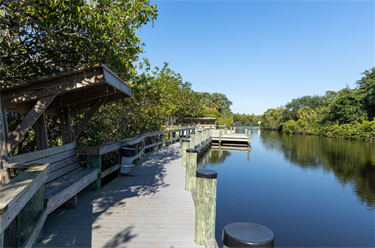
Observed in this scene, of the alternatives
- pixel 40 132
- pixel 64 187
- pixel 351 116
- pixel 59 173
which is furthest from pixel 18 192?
pixel 351 116

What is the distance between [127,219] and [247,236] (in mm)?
2940

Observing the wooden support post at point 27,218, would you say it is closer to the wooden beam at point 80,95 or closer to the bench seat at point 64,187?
the bench seat at point 64,187

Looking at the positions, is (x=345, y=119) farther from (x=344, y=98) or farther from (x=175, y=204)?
(x=175, y=204)

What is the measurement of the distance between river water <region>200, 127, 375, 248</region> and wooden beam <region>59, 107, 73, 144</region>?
446 cm

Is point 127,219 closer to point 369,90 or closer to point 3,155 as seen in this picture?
point 3,155

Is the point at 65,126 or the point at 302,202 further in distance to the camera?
the point at 302,202

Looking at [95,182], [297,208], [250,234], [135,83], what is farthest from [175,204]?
[135,83]

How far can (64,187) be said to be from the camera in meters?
3.76

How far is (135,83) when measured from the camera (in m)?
10.4

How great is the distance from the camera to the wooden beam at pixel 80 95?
A: 532 centimetres

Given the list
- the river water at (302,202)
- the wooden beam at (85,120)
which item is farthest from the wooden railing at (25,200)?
the river water at (302,202)

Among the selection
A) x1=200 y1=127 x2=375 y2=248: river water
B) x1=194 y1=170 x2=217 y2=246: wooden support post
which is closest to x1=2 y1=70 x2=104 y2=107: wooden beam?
x1=194 y1=170 x2=217 y2=246: wooden support post

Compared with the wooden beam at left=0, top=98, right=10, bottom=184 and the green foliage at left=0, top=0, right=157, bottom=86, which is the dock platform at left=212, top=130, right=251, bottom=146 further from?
the wooden beam at left=0, top=98, right=10, bottom=184

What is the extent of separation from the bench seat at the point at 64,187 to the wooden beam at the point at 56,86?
147 centimetres
